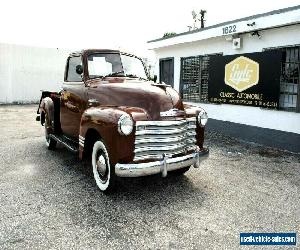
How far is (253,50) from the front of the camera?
8.99 metres

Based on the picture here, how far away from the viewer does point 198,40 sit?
10711mm

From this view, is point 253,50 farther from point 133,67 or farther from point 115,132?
point 115,132

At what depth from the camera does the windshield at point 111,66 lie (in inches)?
228

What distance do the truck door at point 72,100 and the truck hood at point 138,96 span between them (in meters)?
0.42

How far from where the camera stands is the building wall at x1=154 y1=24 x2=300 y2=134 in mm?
7911

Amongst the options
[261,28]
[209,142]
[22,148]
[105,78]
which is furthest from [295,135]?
[22,148]

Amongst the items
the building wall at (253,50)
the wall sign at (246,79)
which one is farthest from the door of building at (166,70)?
the wall sign at (246,79)

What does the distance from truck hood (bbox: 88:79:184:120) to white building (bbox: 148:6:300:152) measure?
430 centimetres

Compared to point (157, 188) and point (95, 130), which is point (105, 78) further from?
point (157, 188)

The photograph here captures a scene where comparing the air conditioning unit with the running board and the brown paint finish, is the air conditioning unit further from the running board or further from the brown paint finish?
the running board

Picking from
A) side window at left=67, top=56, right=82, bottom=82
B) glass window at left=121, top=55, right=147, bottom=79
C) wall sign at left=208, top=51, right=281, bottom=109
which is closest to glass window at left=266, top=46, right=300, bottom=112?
→ wall sign at left=208, top=51, right=281, bottom=109

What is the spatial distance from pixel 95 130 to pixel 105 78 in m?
1.18

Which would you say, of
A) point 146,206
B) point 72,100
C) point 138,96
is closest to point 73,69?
point 72,100

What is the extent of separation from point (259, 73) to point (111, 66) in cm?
462
